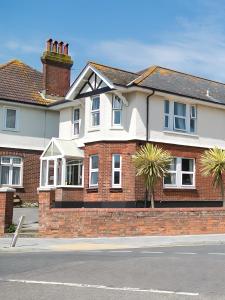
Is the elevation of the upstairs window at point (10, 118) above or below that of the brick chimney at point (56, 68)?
below

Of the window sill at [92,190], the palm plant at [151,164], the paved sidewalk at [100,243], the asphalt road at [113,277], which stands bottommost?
the paved sidewalk at [100,243]

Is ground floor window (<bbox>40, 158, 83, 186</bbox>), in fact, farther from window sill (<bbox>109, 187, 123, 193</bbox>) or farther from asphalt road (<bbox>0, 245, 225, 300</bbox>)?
asphalt road (<bbox>0, 245, 225, 300</bbox>)

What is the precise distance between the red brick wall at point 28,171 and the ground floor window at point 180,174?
924 centimetres

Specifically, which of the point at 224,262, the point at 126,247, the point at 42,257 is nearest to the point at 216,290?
the point at 224,262

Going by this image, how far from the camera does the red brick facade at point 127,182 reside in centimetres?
2622

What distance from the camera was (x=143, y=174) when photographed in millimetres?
24312

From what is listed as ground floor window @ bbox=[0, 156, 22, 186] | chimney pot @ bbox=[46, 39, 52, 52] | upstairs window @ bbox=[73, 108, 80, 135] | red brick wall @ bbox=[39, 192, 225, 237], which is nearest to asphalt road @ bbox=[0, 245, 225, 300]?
red brick wall @ bbox=[39, 192, 225, 237]

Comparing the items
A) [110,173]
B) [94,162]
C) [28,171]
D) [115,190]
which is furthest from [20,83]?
[115,190]

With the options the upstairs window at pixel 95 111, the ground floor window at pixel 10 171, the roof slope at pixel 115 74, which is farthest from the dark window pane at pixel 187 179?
the ground floor window at pixel 10 171

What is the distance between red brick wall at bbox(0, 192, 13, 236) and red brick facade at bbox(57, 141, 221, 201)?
23.5ft

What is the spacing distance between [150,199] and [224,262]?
14762 millimetres

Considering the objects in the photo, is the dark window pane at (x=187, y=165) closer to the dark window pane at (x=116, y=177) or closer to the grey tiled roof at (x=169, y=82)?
the grey tiled roof at (x=169, y=82)

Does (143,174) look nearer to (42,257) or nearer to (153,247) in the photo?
(153,247)

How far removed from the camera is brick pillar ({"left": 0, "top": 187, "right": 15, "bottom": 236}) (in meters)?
20.0
